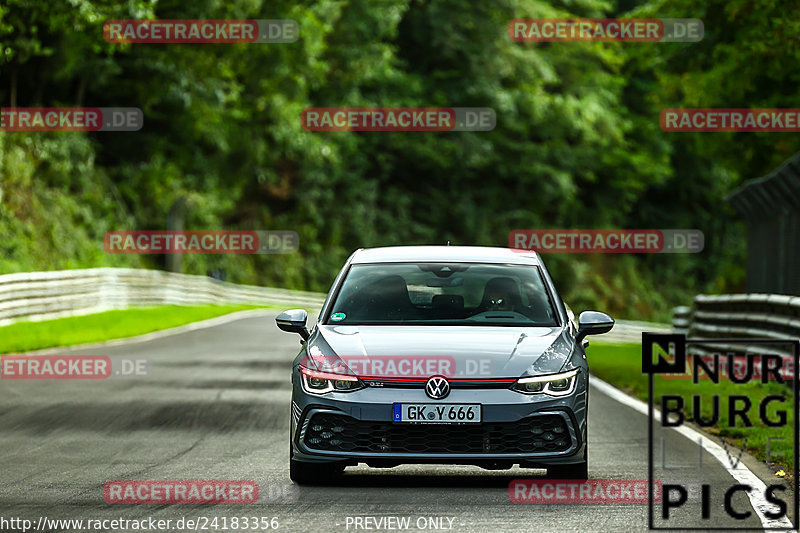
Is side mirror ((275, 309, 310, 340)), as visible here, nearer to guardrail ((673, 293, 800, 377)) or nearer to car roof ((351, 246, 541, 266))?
car roof ((351, 246, 541, 266))

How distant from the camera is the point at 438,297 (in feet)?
32.7

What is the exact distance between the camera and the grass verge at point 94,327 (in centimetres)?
2352

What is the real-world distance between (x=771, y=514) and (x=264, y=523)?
278cm

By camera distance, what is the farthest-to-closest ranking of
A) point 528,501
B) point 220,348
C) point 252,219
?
point 252,219
point 220,348
point 528,501

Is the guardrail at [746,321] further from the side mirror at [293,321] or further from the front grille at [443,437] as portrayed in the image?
the front grille at [443,437]

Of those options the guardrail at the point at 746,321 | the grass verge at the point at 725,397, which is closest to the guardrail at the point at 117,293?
the grass verge at the point at 725,397

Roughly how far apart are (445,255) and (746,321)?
11228 mm

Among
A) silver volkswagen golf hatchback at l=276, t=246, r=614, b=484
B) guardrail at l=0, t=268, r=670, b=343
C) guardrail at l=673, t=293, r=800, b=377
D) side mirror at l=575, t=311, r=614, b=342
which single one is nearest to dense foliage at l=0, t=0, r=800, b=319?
guardrail at l=0, t=268, r=670, b=343

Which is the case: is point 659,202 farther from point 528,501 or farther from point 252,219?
point 528,501

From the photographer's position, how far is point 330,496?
28.4ft

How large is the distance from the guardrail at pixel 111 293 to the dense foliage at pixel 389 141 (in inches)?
59.4

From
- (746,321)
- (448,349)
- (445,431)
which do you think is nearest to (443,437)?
(445,431)

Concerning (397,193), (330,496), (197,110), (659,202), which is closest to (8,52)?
(197,110)

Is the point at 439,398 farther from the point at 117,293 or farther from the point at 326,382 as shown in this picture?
the point at 117,293
